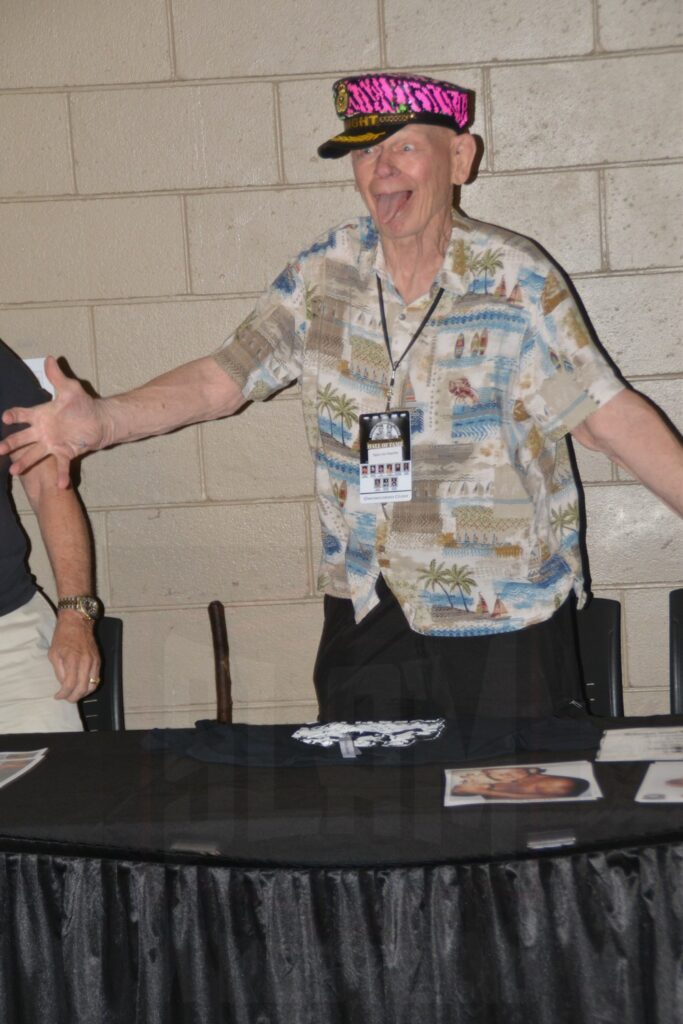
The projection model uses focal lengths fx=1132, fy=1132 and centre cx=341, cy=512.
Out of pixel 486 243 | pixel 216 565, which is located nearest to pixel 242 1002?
pixel 486 243

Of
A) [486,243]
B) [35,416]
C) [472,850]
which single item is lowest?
Result: [472,850]

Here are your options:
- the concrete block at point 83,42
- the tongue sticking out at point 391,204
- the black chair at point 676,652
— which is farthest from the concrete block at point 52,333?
the black chair at point 676,652

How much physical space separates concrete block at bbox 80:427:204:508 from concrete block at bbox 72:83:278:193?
2.19ft

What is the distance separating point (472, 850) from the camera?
4.27ft

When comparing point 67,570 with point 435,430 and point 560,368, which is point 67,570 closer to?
point 435,430

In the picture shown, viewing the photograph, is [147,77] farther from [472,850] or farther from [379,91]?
[472,850]

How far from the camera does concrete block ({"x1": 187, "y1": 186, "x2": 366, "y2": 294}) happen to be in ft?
9.59

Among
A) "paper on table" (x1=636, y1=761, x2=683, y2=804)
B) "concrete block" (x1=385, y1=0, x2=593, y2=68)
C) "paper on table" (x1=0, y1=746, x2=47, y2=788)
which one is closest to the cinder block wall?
"concrete block" (x1=385, y1=0, x2=593, y2=68)

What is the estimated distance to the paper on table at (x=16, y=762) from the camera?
5.43 feet

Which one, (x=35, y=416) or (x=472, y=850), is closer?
(x=472, y=850)

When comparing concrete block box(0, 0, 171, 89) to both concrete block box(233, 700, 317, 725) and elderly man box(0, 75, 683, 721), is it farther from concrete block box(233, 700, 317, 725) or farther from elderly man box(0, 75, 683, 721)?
concrete block box(233, 700, 317, 725)

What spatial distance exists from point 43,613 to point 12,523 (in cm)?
19

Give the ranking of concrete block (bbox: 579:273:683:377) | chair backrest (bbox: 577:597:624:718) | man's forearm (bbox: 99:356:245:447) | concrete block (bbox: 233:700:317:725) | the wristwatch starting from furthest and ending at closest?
concrete block (bbox: 233:700:317:725) → concrete block (bbox: 579:273:683:377) → chair backrest (bbox: 577:597:624:718) → the wristwatch → man's forearm (bbox: 99:356:245:447)

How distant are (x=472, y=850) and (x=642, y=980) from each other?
0.25 m
